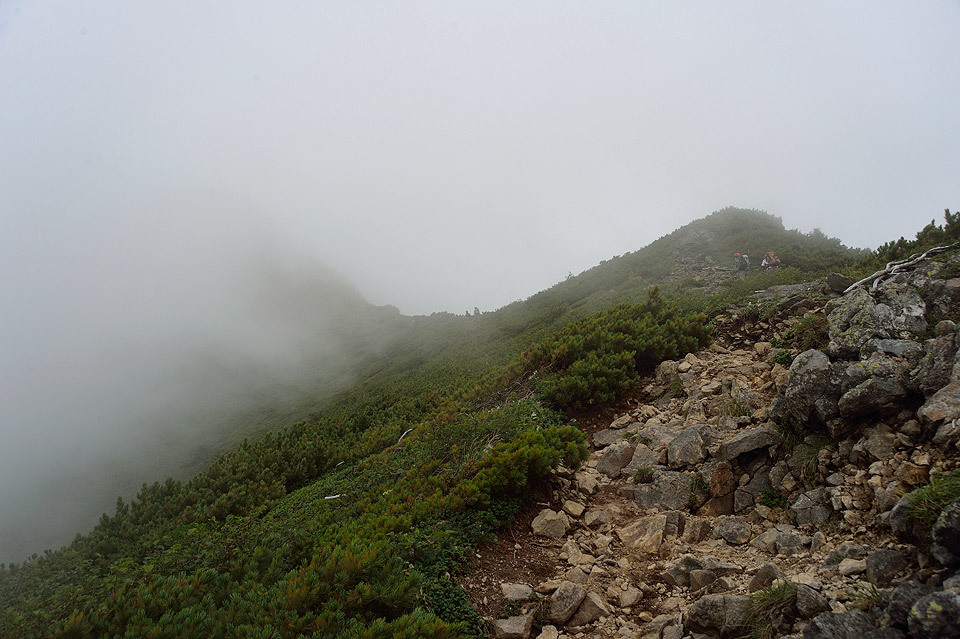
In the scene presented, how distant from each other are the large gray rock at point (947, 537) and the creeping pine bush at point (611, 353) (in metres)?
5.92

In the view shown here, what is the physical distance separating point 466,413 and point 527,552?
505cm

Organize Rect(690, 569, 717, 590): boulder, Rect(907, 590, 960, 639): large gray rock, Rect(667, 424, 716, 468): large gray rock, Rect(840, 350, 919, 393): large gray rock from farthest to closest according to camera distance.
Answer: Rect(667, 424, 716, 468): large gray rock → Rect(840, 350, 919, 393): large gray rock → Rect(690, 569, 717, 590): boulder → Rect(907, 590, 960, 639): large gray rock

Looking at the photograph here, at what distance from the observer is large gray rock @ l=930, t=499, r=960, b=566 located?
8.67 feet

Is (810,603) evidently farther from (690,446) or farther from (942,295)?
(942,295)

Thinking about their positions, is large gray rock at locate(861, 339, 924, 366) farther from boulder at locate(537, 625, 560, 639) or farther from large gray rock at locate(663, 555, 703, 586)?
boulder at locate(537, 625, 560, 639)

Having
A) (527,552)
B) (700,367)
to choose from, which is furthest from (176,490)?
(700,367)

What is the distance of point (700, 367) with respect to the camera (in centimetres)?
877

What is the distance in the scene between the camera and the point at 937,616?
2322 mm

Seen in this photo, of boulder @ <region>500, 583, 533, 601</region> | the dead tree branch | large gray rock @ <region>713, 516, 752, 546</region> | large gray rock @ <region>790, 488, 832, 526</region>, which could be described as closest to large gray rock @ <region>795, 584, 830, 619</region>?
large gray rock @ <region>790, 488, 832, 526</region>

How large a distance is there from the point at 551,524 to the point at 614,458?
194cm

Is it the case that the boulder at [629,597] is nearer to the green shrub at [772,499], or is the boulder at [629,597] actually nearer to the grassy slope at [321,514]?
the grassy slope at [321,514]

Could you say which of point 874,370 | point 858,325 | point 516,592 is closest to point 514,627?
point 516,592

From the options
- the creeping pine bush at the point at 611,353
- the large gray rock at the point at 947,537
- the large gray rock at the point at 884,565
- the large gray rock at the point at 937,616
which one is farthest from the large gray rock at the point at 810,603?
the creeping pine bush at the point at 611,353

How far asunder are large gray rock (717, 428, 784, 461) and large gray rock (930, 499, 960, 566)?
2.89 metres
